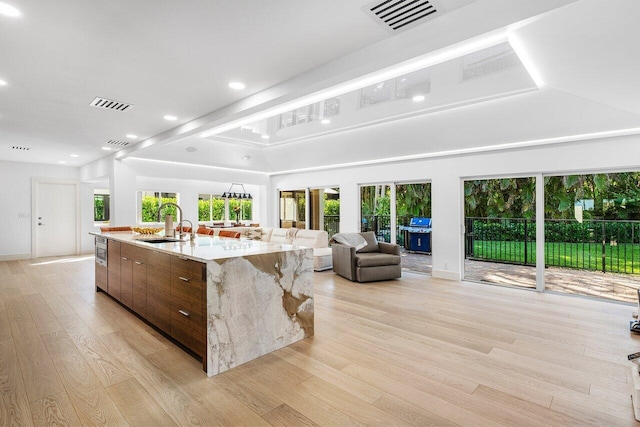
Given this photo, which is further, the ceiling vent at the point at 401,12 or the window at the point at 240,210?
the window at the point at 240,210

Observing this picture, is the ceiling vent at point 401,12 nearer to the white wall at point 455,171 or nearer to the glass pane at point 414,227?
the white wall at point 455,171

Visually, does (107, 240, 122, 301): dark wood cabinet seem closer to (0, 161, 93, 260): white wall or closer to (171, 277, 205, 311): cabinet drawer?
(171, 277, 205, 311): cabinet drawer

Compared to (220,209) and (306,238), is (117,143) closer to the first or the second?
(220,209)

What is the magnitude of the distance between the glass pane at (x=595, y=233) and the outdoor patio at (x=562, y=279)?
11mm

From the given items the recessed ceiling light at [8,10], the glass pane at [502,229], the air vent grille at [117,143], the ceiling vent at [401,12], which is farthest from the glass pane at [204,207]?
the ceiling vent at [401,12]

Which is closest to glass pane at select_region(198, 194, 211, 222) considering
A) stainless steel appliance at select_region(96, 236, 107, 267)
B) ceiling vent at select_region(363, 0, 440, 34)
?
stainless steel appliance at select_region(96, 236, 107, 267)

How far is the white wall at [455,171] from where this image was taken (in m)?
4.60

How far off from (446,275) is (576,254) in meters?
1.97

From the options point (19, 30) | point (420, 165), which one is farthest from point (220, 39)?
point (420, 165)

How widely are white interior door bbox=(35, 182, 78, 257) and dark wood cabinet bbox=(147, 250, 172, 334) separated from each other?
24.4 feet

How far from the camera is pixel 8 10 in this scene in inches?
84.7

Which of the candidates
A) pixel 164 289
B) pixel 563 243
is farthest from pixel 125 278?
pixel 563 243

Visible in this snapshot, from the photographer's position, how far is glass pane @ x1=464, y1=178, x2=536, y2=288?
5500 mm

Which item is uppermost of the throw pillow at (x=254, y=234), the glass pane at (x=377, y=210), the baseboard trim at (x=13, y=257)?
the glass pane at (x=377, y=210)
